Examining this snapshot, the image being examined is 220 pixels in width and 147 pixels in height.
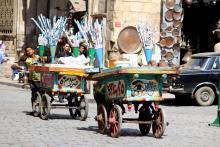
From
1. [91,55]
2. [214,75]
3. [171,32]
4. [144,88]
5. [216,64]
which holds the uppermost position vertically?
[171,32]

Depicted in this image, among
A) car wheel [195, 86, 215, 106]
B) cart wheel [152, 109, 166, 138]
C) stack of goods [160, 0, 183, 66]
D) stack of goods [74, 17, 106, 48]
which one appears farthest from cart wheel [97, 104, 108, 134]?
stack of goods [160, 0, 183, 66]

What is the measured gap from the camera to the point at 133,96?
35.8ft

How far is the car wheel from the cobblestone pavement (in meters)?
3.27

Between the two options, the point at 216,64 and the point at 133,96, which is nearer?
the point at 133,96

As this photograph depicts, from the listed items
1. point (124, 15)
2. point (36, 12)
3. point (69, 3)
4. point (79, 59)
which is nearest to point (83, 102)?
point (79, 59)

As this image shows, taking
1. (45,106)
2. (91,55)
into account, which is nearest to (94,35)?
(91,55)

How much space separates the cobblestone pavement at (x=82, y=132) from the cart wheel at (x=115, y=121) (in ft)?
0.44

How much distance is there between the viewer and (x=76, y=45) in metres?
14.3

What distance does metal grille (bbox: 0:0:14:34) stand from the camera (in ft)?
119

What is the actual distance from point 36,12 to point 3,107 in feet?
63.7

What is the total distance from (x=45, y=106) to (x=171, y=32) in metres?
14.5

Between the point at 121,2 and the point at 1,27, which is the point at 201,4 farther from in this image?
the point at 1,27

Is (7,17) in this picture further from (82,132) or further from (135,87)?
(135,87)

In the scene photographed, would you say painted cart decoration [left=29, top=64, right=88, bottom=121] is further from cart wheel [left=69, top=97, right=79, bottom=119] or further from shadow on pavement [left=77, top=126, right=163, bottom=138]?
shadow on pavement [left=77, top=126, right=163, bottom=138]
